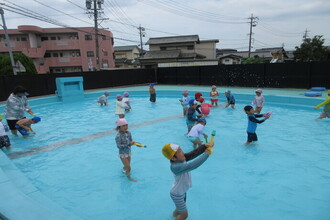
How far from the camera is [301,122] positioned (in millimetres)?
8766

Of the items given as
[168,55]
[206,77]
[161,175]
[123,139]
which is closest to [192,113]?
[161,175]

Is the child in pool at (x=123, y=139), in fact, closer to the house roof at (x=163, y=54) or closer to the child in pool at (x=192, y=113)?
the child in pool at (x=192, y=113)

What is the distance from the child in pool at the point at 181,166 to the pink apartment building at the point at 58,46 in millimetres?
36025

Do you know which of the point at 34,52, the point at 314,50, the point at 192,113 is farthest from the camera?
the point at 34,52

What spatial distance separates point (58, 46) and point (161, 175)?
38.1 metres

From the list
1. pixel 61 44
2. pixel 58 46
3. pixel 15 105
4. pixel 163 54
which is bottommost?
pixel 15 105

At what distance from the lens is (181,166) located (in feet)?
9.19

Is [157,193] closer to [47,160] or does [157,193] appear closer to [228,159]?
[228,159]

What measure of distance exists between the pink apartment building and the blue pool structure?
31169 millimetres

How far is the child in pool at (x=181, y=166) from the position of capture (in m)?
2.76

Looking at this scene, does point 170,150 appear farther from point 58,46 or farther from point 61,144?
point 58,46

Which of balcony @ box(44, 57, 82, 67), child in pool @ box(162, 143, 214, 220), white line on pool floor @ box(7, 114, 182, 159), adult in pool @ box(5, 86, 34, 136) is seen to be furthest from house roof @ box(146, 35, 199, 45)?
child in pool @ box(162, 143, 214, 220)

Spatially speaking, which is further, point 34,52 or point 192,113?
point 34,52

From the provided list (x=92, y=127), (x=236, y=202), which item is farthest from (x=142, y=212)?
(x=92, y=127)
